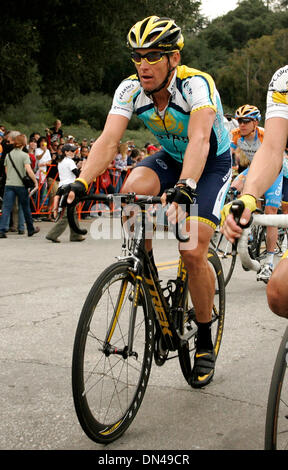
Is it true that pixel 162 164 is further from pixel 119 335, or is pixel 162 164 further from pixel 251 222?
pixel 251 222

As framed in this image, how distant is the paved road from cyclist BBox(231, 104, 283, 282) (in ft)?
1.83

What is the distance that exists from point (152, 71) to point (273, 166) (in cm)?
113

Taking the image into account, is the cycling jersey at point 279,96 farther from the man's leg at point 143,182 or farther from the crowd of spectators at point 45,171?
the crowd of spectators at point 45,171

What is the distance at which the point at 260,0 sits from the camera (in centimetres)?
11656

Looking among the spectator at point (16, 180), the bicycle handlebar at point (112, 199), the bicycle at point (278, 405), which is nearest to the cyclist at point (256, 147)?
the bicycle handlebar at point (112, 199)

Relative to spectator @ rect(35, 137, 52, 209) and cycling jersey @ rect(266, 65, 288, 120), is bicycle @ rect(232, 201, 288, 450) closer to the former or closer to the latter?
cycling jersey @ rect(266, 65, 288, 120)

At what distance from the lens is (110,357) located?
11.1 feet

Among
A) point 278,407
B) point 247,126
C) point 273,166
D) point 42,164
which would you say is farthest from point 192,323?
point 42,164

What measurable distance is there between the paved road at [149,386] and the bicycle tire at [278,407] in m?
0.73

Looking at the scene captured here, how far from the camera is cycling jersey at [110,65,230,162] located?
3.73m

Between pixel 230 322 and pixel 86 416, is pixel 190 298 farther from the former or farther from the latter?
pixel 230 322

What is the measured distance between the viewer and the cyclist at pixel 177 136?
3598mm

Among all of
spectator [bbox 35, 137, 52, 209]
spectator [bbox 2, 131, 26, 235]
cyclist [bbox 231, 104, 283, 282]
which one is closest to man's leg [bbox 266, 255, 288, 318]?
cyclist [bbox 231, 104, 283, 282]

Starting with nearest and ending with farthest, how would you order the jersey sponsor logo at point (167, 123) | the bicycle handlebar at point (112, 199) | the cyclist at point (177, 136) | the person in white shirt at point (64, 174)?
the bicycle handlebar at point (112, 199) < the cyclist at point (177, 136) < the jersey sponsor logo at point (167, 123) < the person in white shirt at point (64, 174)
